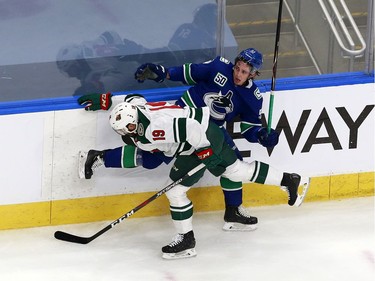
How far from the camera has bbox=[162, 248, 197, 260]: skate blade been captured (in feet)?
20.5

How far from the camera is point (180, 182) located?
627 cm

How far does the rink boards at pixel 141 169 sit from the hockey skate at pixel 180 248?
426mm

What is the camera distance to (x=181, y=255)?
627 cm

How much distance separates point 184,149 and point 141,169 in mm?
451

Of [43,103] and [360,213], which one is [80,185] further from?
[360,213]

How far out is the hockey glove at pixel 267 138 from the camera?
20.8 feet

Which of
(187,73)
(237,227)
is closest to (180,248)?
(237,227)

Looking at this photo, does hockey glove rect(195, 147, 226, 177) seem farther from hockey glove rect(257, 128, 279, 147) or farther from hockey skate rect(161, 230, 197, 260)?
hockey skate rect(161, 230, 197, 260)

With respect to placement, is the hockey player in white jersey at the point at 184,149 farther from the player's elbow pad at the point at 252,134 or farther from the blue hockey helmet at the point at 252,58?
the blue hockey helmet at the point at 252,58

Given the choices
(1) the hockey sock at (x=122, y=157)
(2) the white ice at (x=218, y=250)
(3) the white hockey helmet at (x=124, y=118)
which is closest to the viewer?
(3) the white hockey helmet at (x=124, y=118)

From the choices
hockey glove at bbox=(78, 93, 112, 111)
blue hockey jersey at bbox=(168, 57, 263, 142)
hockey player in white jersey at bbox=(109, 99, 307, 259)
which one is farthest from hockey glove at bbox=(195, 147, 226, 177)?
hockey glove at bbox=(78, 93, 112, 111)

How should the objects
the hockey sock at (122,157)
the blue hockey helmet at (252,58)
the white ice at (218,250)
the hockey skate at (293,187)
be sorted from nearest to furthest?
the white ice at (218,250)
the blue hockey helmet at (252,58)
the hockey sock at (122,157)
the hockey skate at (293,187)

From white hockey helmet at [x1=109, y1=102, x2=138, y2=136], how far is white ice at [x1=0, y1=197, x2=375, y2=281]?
2.26 ft

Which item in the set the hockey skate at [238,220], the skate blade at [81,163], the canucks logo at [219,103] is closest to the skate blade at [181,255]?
the hockey skate at [238,220]
